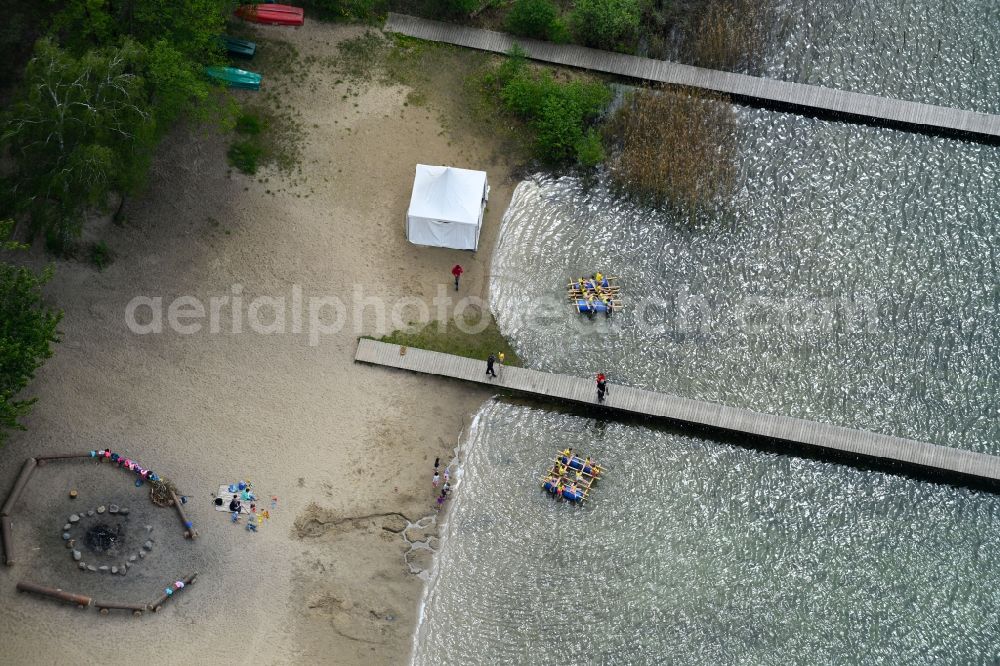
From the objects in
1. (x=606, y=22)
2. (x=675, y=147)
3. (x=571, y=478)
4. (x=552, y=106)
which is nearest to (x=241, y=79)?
(x=552, y=106)

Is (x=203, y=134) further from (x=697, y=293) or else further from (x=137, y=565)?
(x=697, y=293)

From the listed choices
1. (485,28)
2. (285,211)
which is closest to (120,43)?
(285,211)

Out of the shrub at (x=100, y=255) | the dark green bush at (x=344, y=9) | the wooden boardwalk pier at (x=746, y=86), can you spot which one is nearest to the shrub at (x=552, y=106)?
the wooden boardwalk pier at (x=746, y=86)

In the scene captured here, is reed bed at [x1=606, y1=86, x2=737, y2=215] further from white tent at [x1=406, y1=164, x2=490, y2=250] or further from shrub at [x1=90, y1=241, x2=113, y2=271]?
shrub at [x1=90, y1=241, x2=113, y2=271]

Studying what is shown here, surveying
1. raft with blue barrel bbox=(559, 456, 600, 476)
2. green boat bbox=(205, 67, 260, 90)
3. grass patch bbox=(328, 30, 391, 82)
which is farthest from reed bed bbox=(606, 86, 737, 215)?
green boat bbox=(205, 67, 260, 90)

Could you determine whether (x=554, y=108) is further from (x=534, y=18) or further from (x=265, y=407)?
(x=265, y=407)

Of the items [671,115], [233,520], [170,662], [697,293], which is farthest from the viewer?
[671,115]

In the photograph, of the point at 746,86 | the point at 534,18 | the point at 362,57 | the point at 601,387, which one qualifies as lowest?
the point at 601,387
